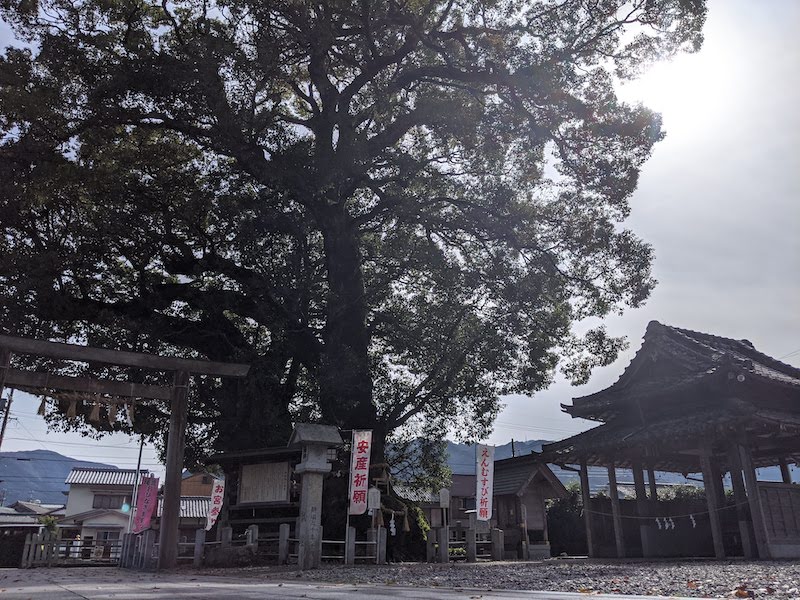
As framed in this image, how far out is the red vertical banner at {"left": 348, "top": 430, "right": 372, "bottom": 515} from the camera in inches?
552

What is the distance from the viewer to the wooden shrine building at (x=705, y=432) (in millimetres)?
12320

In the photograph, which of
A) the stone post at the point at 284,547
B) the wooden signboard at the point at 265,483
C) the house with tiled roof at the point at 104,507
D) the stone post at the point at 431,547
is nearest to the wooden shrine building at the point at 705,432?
the stone post at the point at 431,547

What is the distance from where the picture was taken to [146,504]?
55.1 feet

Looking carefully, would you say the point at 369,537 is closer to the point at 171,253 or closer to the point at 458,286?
the point at 458,286

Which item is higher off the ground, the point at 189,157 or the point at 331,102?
the point at 331,102

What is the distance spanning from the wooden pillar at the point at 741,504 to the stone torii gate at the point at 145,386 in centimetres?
1075

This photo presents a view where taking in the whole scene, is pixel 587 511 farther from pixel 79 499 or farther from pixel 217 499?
pixel 79 499

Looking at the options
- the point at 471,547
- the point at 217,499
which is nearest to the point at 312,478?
the point at 471,547

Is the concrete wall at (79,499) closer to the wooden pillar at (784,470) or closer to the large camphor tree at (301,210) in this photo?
the large camphor tree at (301,210)

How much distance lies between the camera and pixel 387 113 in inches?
703

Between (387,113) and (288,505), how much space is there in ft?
36.9

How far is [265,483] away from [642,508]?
30.7 feet

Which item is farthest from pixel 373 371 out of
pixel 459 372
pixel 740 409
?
pixel 740 409

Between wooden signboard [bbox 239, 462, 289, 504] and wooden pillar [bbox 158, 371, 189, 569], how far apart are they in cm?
295
